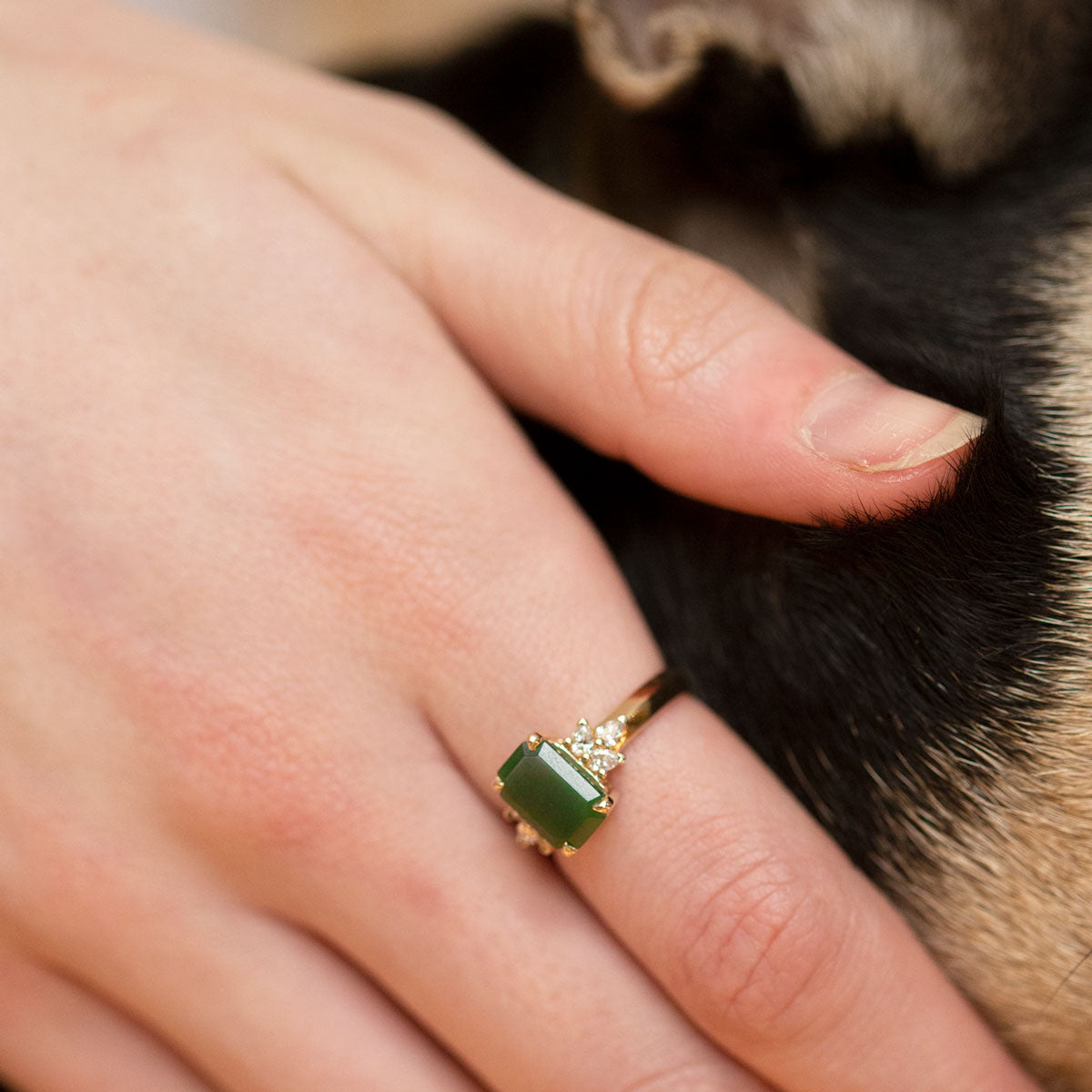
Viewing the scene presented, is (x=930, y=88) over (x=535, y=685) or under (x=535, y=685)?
over

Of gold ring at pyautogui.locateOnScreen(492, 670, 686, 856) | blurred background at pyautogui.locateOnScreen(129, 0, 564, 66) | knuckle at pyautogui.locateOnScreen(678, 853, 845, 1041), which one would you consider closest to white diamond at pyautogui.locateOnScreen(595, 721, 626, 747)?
gold ring at pyautogui.locateOnScreen(492, 670, 686, 856)

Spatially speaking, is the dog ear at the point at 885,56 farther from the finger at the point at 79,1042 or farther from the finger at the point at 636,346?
the finger at the point at 79,1042

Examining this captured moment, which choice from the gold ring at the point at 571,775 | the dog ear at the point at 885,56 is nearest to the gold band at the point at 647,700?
the gold ring at the point at 571,775

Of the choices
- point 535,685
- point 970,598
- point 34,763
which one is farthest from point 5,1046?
point 970,598

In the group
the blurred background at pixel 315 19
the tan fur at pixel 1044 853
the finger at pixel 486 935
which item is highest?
the blurred background at pixel 315 19

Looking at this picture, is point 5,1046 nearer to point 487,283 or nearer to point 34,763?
point 34,763
